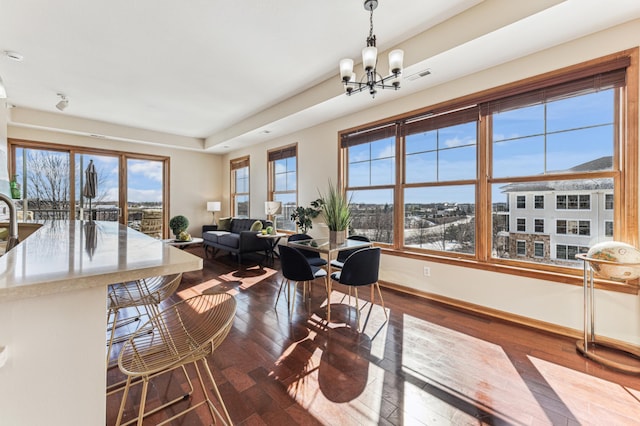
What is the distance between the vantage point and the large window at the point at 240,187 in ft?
23.9

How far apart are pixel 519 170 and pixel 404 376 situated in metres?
2.43

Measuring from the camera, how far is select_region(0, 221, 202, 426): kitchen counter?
77cm

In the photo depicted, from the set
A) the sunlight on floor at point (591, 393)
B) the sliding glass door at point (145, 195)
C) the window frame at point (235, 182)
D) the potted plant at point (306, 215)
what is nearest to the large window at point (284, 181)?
the potted plant at point (306, 215)

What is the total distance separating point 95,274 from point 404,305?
315cm

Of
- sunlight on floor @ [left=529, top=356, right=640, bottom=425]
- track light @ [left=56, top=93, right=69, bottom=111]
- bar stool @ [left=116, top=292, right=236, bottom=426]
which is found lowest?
sunlight on floor @ [left=529, top=356, right=640, bottom=425]

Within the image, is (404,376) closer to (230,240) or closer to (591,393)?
(591,393)

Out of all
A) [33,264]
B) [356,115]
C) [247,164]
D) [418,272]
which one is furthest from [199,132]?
[33,264]

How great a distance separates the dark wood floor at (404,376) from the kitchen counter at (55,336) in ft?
3.07

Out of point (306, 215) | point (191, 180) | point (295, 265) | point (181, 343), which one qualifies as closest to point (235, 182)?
point (191, 180)

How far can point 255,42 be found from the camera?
303 cm

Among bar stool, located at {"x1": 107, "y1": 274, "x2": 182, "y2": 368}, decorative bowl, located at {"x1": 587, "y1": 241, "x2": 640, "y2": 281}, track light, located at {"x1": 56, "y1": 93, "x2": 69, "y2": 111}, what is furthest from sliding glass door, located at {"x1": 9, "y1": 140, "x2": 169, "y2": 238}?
decorative bowl, located at {"x1": 587, "y1": 241, "x2": 640, "y2": 281}

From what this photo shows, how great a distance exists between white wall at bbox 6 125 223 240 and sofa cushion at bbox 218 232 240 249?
6.88 feet

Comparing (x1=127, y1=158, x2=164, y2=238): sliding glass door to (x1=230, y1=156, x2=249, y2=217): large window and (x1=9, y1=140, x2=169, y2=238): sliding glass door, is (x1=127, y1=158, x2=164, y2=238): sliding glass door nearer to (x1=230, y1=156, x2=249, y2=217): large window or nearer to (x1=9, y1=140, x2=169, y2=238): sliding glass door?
(x1=9, y1=140, x2=169, y2=238): sliding glass door

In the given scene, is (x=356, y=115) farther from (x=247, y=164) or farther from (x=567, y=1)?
(x=247, y=164)
